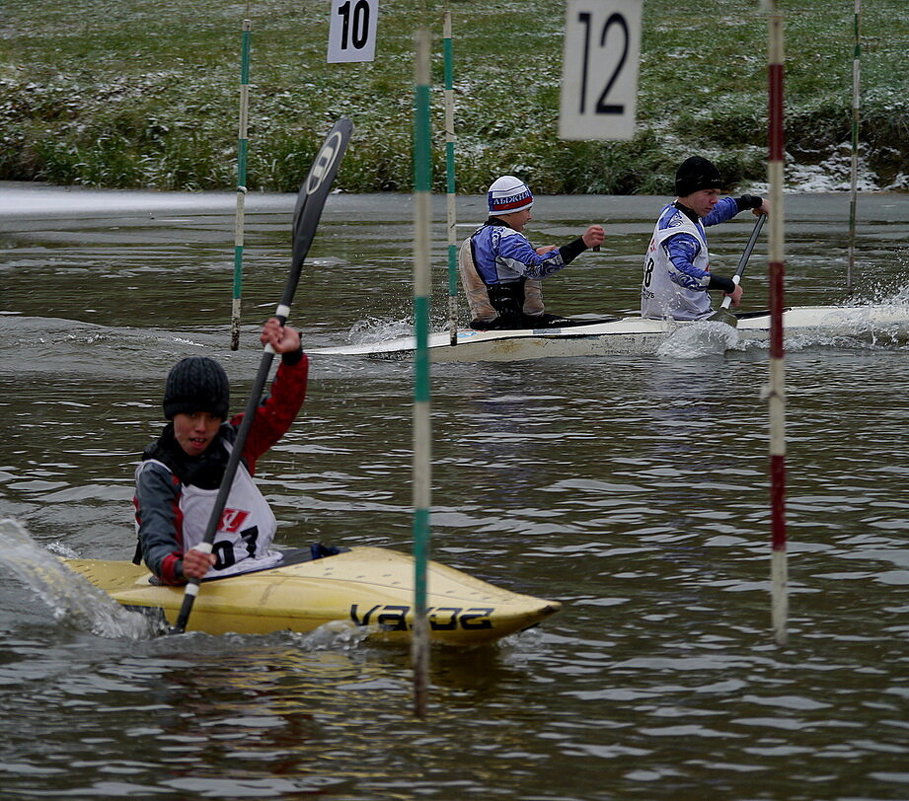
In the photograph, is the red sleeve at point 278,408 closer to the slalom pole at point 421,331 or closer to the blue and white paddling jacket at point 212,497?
the blue and white paddling jacket at point 212,497

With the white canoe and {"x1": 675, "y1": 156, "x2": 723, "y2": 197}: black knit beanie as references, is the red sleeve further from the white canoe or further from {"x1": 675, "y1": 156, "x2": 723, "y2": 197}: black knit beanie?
{"x1": 675, "y1": 156, "x2": 723, "y2": 197}: black knit beanie

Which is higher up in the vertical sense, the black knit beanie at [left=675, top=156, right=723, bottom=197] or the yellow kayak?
the black knit beanie at [left=675, top=156, right=723, bottom=197]

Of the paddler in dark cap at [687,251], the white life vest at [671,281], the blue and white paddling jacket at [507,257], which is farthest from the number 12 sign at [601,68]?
the white life vest at [671,281]

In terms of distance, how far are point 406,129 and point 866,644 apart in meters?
26.3

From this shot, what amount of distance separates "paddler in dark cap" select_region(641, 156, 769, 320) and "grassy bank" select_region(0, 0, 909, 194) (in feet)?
54.2

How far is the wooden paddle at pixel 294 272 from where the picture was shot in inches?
207

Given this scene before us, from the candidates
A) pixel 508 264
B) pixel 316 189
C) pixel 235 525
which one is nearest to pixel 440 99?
pixel 508 264

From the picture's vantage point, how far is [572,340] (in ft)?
37.3

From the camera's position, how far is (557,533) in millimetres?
6594

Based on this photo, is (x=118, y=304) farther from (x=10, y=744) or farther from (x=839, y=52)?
(x=839, y=52)

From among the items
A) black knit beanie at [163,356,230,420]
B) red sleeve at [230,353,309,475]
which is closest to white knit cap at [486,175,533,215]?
red sleeve at [230,353,309,475]

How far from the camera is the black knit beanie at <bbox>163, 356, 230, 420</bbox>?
529 cm

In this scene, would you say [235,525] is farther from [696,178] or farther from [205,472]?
[696,178]

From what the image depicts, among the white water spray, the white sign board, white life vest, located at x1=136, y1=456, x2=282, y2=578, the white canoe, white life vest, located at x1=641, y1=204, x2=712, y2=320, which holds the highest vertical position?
the white sign board
